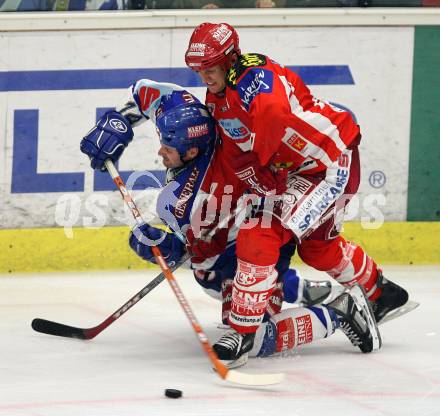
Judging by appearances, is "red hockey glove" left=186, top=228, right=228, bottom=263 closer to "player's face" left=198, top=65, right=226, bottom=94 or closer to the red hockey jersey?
the red hockey jersey

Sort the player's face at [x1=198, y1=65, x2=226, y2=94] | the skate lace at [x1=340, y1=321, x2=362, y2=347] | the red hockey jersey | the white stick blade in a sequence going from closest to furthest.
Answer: the white stick blade
the red hockey jersey
the player's face at [x1=198, y1=65, x2=226, y2=94]
the skate lace at [x1=340, y1=321, x2=362, y2=347]

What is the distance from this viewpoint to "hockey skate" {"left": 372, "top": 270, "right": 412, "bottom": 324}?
14.3 ft

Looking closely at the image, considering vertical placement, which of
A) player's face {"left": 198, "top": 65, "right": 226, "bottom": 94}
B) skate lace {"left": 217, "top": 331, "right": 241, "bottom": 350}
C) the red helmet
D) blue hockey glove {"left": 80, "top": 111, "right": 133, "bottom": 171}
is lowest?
skate lace {"left": 217, "top": 331, "right": 241, "bottom": 350}

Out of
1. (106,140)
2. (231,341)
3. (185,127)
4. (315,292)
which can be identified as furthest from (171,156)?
(315,292)

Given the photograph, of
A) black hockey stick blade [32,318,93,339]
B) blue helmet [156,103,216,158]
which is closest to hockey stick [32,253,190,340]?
black hockey stick blade [32,318,93,339]

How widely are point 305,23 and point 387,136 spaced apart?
69 centimetres

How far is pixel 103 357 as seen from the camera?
403 cm

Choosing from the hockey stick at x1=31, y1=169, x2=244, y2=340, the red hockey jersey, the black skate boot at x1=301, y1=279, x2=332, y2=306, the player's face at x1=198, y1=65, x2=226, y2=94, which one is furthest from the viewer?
the black skate boot at x1=301, y1=279, x2=332, y2=306

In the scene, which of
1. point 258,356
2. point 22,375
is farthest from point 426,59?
point 22,375

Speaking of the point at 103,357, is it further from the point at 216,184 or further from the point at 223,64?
the point at 223,64

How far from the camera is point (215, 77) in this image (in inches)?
153

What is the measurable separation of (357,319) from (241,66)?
0.98m

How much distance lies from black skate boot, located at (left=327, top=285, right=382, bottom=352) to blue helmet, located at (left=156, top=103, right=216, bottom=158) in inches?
29.0

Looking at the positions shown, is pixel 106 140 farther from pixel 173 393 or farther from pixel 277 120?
pixel 173 393
